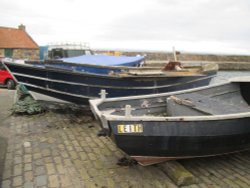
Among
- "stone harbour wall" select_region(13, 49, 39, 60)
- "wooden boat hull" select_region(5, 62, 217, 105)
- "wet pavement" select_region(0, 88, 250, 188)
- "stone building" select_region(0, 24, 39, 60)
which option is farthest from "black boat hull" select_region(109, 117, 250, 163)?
"stone harbour wall" select_region(13, 49, 39, 60)

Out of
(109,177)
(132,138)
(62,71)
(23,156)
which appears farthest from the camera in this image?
(62,71)

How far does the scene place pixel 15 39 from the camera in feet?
95.1

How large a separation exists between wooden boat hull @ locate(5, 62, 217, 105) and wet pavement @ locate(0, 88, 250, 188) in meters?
1.52

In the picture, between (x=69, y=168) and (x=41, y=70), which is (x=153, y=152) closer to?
(x=69, y=168)

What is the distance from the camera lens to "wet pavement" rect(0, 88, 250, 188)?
14.0ft

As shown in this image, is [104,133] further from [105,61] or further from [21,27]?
[21,27]

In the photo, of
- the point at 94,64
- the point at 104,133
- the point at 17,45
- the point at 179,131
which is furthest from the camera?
the point at 17,45

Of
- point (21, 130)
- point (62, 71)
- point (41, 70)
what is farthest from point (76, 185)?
point (41, 70)

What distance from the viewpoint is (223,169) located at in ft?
15.8

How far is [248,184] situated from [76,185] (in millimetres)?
2812

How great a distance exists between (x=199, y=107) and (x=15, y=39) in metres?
28.2

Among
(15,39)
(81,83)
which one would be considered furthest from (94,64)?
(15,39)

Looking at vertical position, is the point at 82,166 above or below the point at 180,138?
below

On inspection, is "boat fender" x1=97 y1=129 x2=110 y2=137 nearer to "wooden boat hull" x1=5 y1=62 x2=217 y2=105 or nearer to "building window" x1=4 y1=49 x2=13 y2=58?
"wooden boat hull" x1=5 y1=62 x2=217 y2=105
